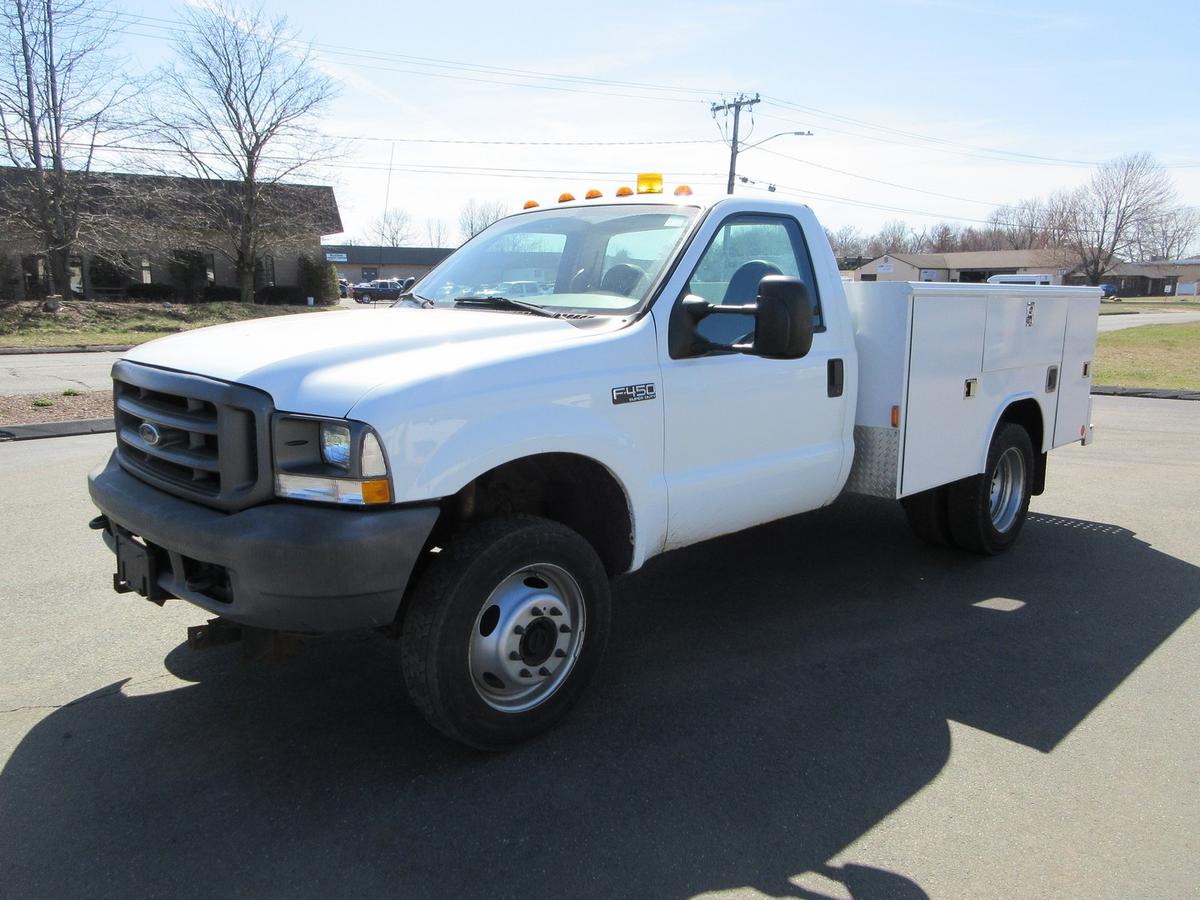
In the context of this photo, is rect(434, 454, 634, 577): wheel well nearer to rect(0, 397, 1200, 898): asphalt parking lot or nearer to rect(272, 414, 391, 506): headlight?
rect(272, 414, 391, 506): headlight

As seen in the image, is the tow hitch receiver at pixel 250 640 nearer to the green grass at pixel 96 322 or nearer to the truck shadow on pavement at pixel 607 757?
the truck shadow on pavement at pixel 607 757

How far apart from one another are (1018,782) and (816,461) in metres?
1.73

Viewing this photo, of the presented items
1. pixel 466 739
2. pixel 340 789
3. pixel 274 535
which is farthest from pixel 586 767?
pixel 274 535

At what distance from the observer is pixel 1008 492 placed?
600cm

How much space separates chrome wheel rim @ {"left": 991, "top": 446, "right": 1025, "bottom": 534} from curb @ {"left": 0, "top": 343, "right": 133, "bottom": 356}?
21.3m

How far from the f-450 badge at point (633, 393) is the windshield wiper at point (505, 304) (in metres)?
0.49

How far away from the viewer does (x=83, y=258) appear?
38.2 m

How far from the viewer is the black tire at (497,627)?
10.0ft

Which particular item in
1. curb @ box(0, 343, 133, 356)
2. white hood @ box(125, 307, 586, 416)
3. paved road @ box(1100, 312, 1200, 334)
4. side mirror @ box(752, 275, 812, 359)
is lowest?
curb @ box(0, 343, 133, 356)

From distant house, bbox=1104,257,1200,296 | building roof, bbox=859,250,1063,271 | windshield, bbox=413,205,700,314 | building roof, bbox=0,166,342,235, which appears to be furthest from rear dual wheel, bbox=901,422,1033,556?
distant house, bbox=1104,257,1200,296

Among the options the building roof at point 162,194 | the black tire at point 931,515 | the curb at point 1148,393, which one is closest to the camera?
the black tire at point 931,515

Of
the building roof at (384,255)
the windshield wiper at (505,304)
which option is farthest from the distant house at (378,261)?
the windshield wiper at (505,304)

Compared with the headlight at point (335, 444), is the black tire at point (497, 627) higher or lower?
lower

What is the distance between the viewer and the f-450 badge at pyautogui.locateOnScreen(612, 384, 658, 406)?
11.4 ft
